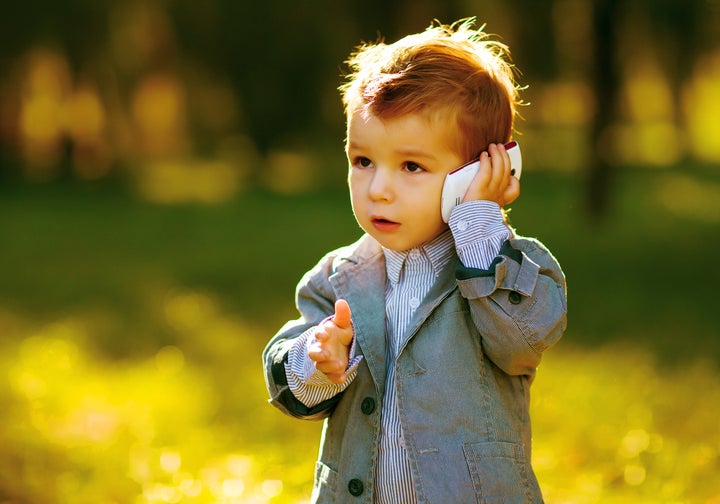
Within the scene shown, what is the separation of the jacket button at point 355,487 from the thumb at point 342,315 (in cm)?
44

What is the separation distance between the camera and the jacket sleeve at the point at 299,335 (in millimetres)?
2807

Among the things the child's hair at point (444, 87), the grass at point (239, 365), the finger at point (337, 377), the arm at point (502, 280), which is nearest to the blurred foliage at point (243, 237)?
the grass at point (239, 365)

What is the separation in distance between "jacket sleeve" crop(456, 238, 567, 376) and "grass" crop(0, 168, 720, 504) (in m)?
1.79

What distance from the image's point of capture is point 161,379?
6.27 metres

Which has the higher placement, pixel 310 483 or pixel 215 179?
pixel 215 179

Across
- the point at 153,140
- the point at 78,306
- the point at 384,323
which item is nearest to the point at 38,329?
the point at 78,306

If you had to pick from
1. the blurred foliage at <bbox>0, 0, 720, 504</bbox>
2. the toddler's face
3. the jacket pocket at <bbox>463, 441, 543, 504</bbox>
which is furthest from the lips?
the blurred foliage at <bbox>0, 0, 720, 504</bbox>

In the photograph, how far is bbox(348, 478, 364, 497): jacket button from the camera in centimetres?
267

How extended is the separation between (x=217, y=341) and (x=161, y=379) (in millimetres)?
1012

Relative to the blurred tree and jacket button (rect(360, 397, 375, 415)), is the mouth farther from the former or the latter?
the blurred tree

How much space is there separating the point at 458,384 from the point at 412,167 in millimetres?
605

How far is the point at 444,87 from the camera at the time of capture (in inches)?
103

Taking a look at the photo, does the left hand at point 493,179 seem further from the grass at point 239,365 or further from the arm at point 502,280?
the grass at point 239,365

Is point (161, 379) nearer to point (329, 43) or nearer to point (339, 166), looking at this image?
point (329, 43)
